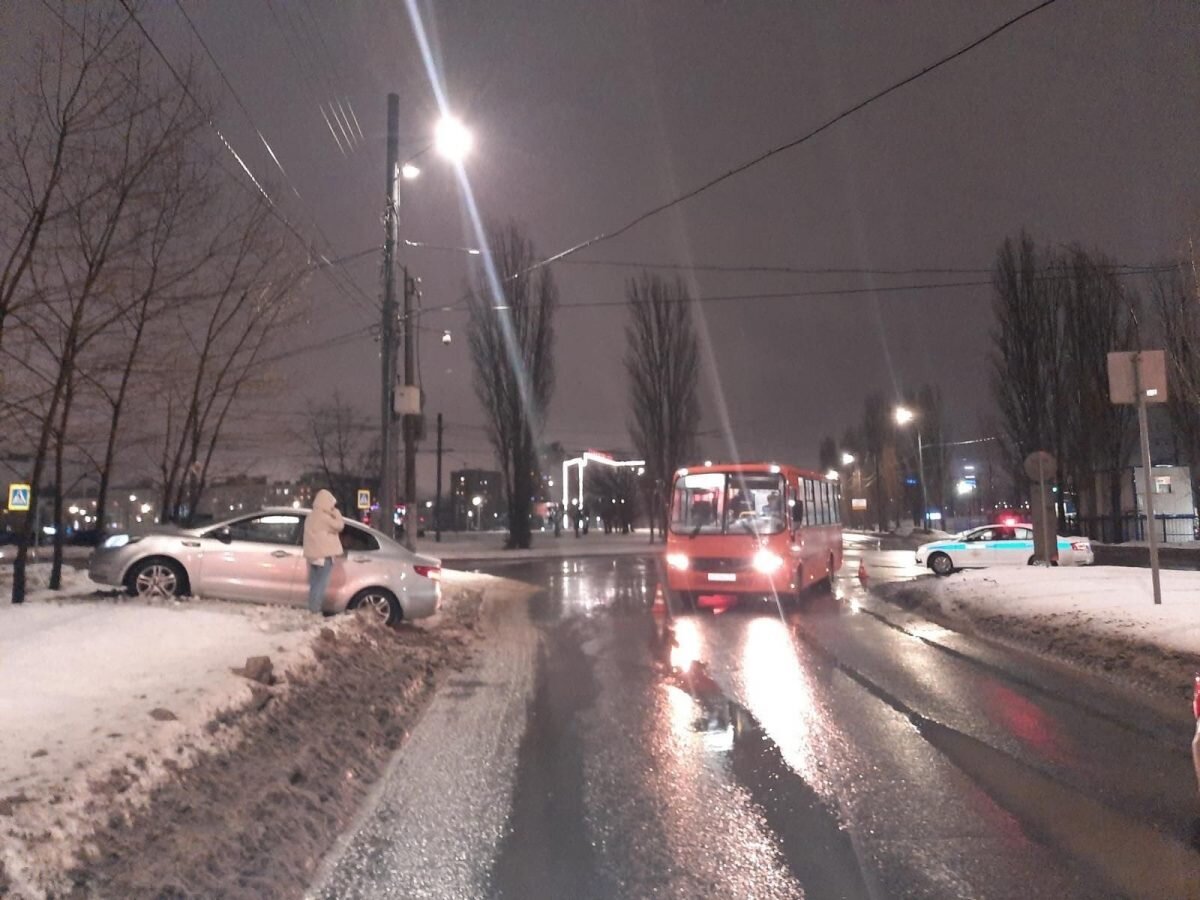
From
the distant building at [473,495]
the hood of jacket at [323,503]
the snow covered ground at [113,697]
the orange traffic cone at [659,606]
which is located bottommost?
the orange traffic cone at [659,606]

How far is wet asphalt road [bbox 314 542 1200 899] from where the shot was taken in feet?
15.7

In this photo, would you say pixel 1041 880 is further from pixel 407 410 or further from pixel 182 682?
pixel 407 410

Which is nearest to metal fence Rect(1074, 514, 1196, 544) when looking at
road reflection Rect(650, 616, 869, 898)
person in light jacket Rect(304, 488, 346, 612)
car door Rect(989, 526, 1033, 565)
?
car door Rect(989, 526, 1033, 565)

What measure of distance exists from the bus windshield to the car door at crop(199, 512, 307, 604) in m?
7.63

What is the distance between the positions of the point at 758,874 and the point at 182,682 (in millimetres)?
4635

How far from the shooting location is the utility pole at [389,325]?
2055cm

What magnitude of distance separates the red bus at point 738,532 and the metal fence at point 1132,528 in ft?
107

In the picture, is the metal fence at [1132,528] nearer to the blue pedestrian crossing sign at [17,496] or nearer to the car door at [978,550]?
the car door at [978,550]

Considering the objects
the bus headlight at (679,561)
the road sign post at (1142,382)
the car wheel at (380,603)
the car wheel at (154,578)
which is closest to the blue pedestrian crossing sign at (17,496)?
the car wheel at (154,578)

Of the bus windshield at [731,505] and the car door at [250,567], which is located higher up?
the bus windshield at [731,505]

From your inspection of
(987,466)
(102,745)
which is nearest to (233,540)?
(102,745)

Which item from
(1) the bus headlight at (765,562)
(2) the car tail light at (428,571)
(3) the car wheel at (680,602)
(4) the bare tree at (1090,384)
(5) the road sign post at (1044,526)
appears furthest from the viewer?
(4) the bare tree at (1090,384)

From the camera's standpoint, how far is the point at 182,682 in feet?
24.1

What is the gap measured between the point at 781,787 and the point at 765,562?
1109 cm
